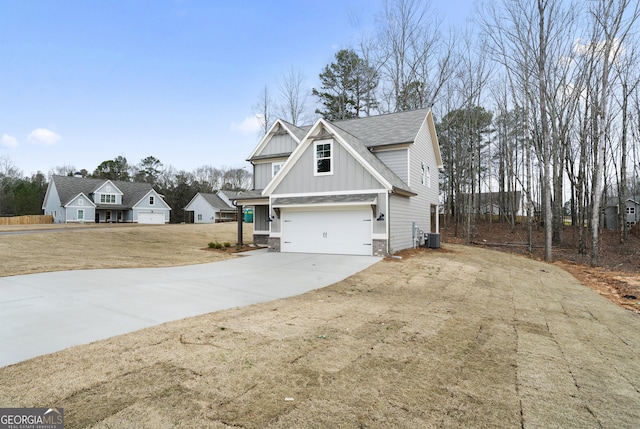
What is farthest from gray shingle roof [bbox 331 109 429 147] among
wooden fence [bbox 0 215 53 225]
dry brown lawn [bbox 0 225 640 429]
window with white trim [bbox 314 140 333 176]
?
wooden fence [bbox 0 215 53 225]

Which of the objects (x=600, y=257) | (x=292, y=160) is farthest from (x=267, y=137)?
(x=600, y=257)

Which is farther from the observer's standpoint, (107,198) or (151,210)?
(151,210)

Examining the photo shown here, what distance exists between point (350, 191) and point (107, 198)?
4075 cm

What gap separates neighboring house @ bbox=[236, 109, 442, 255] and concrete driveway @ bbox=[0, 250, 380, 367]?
111 inches

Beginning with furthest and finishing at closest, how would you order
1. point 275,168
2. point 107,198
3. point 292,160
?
point 107,198
point 275,168
point 292,160

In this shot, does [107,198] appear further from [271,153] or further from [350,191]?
[350,191]

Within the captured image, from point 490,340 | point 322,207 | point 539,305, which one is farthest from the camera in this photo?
point 322,207

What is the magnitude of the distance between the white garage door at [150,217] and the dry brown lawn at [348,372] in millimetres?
45068

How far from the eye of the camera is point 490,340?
4.52m

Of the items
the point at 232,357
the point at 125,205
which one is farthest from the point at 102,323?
the point at 125,205

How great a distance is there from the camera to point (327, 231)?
46.5 ft

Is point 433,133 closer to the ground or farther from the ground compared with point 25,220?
farther from the ground

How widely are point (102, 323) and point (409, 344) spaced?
4433mm

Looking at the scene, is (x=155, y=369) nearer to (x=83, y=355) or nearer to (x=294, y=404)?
(x=83, y=355)
